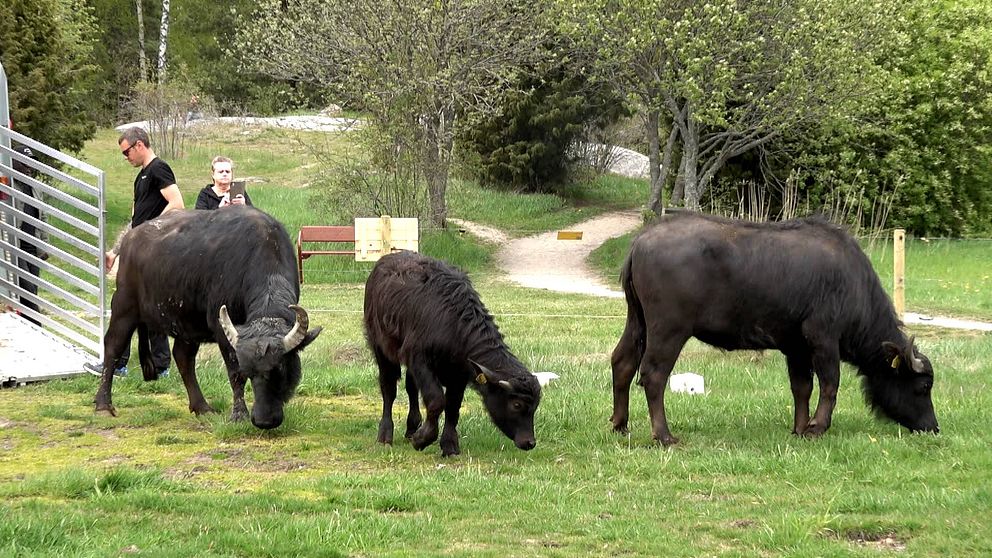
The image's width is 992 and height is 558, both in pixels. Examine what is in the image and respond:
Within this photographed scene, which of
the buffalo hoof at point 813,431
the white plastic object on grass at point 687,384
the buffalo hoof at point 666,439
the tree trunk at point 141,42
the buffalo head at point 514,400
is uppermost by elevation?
the tree trunk at point 141,42

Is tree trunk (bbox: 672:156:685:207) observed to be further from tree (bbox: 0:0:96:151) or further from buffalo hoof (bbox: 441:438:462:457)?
buffalo hoof (bbox: 441:438:462:457)

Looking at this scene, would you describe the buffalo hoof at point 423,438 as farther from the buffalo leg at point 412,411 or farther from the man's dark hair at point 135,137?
the man's dark hair at point 135,137

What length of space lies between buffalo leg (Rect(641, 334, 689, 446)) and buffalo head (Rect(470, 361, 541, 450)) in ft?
3.92

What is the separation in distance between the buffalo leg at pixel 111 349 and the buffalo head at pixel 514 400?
4027 millimetres

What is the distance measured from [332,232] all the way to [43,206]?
13486 millimetres

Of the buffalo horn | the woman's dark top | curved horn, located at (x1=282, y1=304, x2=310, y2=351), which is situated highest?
the woman's dark top

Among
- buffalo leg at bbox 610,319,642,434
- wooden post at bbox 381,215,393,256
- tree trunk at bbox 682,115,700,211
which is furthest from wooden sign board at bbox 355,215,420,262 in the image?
tree trunk at bbox 682,115,700,211

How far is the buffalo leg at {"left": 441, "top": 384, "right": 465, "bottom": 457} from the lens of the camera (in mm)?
8883

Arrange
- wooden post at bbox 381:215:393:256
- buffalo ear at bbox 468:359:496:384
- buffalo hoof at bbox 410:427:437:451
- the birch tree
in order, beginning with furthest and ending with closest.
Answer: the birch tree
wooden post at bbox 381:215:393:256
buffalo hoof at bbox 410:427:437:451
buffalo ear at bbox 468:359:496:384

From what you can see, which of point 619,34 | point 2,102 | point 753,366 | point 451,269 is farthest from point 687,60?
point 451,269

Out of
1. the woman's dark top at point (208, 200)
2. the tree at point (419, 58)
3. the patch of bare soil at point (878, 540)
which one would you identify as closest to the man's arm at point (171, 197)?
the woman's dark top at point (208, 200)

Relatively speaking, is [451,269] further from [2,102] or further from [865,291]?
[2,102]

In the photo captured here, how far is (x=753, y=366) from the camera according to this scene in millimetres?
13453

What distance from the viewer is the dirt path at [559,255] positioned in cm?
2668
